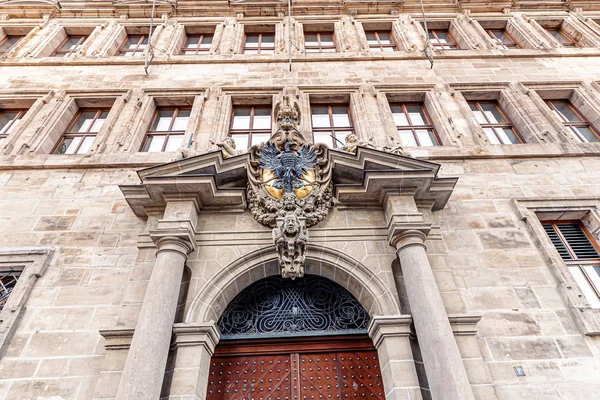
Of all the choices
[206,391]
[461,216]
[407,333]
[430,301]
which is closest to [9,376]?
[206,391]

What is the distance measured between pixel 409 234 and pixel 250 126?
196 inches

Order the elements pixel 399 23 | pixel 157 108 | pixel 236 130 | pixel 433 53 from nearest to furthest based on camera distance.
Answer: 1. pixel 236 130
2. pixel 157 108
3. pixel 433 53
4. pixel 399 23

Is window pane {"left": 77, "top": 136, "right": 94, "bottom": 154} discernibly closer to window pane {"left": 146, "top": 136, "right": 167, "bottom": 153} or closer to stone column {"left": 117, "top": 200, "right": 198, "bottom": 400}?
window pane {"left": 146, "top": 136, "right": 167, "bottom": 153}

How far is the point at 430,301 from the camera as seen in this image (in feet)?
15.2

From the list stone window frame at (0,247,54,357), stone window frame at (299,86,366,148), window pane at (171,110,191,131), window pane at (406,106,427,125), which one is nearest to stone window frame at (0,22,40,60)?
window pane at (171,110,191,131)

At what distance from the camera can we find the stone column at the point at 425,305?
13.3 feet

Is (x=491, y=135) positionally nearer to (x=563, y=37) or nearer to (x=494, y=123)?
(x=494, y=123)

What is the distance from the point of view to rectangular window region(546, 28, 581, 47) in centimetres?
1124

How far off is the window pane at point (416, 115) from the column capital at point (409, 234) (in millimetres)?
4190

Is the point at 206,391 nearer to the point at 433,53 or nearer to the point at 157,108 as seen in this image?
the point at 157,108

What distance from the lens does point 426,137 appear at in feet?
27.3

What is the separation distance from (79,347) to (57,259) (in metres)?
1.68

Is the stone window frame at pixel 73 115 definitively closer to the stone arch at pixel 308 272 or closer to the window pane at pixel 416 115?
the stone arch at pixel 308 272

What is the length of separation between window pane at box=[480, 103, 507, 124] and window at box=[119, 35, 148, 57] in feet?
32.4
